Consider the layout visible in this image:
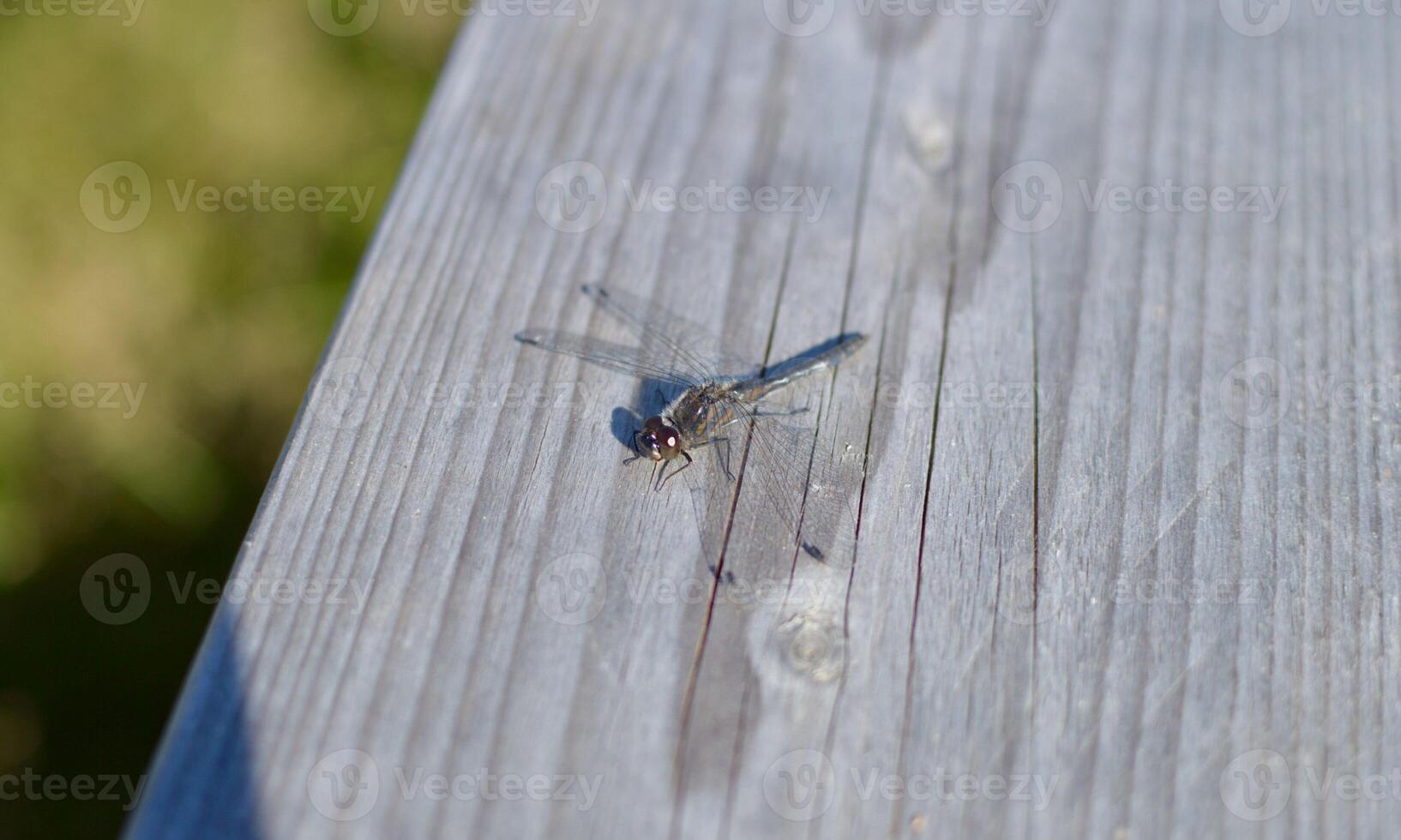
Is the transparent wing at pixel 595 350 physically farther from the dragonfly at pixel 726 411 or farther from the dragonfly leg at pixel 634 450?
the dragonfly leg at pixel 634 450

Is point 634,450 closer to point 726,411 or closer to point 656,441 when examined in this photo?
point 656,441

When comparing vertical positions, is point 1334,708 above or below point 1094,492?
below

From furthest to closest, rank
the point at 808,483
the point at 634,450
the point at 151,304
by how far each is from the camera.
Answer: the point at 151,304, the point at 634,450, the point at 808,483

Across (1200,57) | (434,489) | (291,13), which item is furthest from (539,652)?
(291,13)

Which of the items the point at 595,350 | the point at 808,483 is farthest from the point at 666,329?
the point at 808,483

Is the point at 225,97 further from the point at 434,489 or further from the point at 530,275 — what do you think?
the point at 434,489

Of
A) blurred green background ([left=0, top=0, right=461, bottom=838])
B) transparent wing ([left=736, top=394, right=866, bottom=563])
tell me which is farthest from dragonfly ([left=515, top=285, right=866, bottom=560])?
blurred green background ([left=0, top=0, right=461, bottom=838])

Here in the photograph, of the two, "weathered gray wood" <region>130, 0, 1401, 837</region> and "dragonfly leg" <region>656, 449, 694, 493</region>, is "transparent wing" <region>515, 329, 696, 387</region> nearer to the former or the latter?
"weathered gray wood" <region>130, 0, 1401, 837</region>
